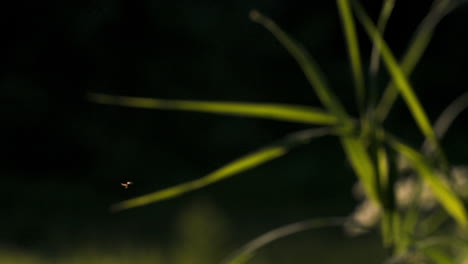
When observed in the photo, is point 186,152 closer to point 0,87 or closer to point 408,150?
point 0,87

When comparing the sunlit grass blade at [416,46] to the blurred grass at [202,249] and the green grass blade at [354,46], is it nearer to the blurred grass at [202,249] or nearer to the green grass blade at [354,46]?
the green grass blade at [354,46]

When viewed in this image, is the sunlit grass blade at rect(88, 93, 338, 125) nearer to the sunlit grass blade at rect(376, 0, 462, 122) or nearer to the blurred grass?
the sunlit grass blade at rect(376, 0, 462, 122)

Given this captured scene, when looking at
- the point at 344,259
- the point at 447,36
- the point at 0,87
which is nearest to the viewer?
the point at 344,259

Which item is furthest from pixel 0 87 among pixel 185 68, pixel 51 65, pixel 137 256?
pixel 137 256

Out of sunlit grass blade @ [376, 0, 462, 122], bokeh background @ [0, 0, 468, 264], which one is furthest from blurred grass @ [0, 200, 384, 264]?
bokeh background @ [0, 0, 468, 264]

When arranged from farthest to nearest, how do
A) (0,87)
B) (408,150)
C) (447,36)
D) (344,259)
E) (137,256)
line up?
(447,36) → (0,87) → (344,259) → (137,256) → (408,150)
